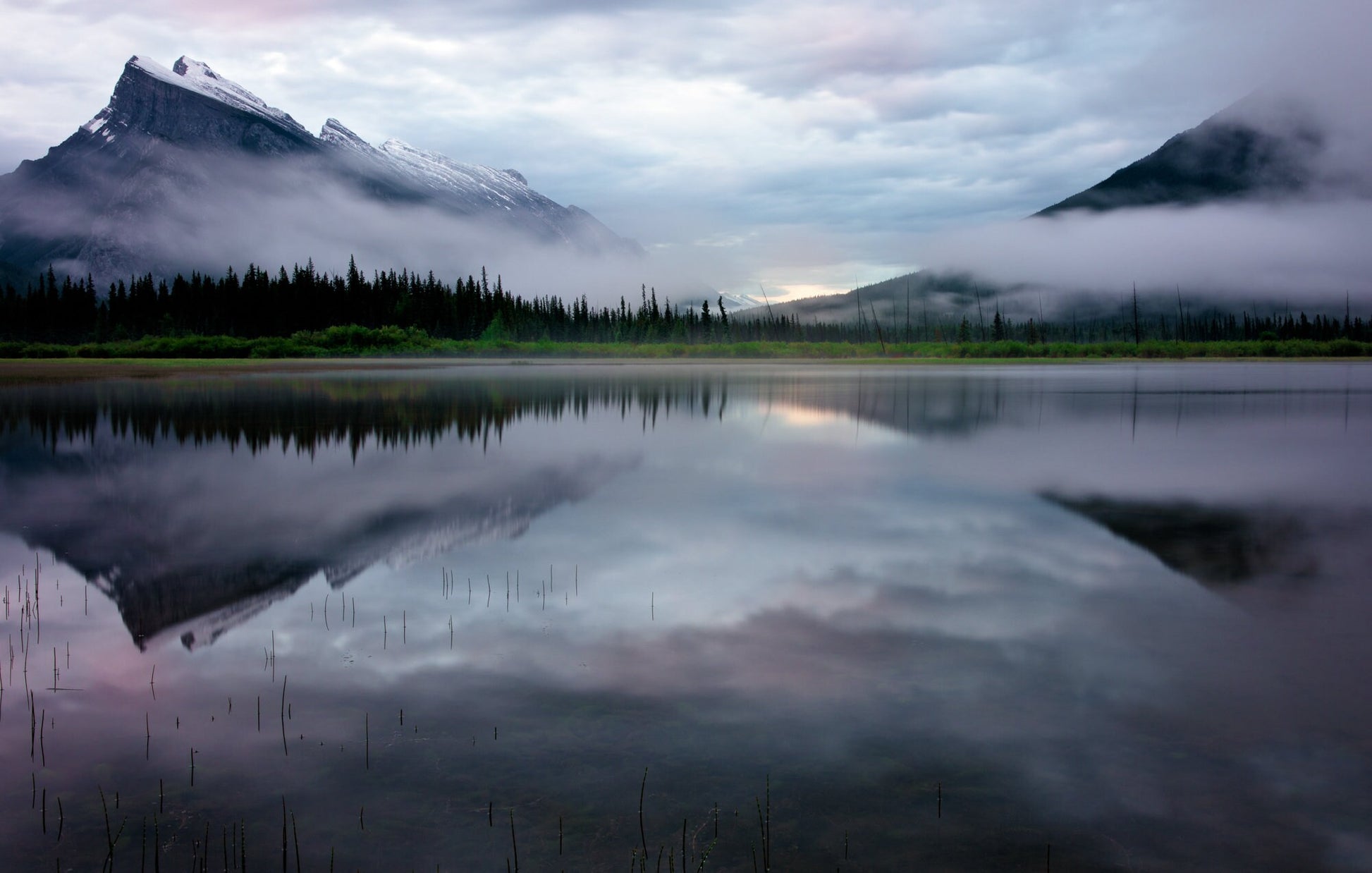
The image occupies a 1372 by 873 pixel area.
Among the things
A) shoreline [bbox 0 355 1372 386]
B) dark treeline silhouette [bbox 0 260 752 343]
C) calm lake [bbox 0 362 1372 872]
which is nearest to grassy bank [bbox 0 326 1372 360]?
shoreline [bbox 0 355 1372 386]

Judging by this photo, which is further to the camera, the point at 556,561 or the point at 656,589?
the point at 556,561

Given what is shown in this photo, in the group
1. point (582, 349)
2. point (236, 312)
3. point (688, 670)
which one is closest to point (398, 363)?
point (582, 349)

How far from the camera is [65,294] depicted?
188250 mm

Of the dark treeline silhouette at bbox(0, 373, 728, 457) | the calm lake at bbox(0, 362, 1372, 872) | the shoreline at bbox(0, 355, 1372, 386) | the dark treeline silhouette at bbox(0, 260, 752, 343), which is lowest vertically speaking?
the calm lake at bbox(0, 362, 1372, 872)

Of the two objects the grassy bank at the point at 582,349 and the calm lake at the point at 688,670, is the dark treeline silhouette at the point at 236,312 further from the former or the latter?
the calm lake at the point at 688,670

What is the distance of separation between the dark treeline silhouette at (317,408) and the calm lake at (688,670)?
29.3 feet

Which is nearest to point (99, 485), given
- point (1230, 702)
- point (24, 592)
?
point (24, 592)

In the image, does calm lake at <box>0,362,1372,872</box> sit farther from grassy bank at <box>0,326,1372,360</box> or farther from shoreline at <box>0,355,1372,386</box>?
grassy bank at <box>0,326,1372,360</box>

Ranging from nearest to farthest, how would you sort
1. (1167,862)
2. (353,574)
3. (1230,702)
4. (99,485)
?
1. (1167,862)
2. (1230,702)
3. (353,574)
4. (99,485)

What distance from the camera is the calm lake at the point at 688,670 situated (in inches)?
264

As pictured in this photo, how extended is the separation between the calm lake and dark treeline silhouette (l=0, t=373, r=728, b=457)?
8.93 m

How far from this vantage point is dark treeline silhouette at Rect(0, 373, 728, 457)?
32.3 m

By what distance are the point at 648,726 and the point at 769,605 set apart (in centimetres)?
390

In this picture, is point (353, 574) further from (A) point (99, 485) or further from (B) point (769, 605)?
(A) point (99, 485)
